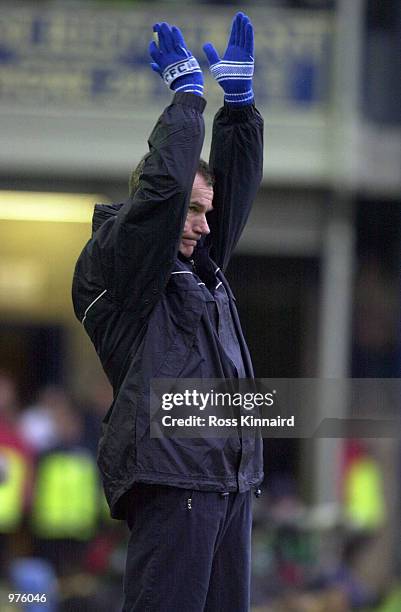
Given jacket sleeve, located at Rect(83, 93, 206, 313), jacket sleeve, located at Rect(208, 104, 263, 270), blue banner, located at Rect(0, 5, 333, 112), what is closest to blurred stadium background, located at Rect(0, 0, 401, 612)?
blue banner, located at Rect(0, 5, 333, 112)

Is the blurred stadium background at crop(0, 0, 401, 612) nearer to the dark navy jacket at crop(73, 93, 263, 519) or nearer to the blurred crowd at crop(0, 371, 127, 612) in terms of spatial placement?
the blurred crowd at crop(0, 371, 127, 612)

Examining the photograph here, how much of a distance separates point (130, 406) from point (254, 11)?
4.01 metres

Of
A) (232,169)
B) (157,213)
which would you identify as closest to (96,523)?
(232,169)

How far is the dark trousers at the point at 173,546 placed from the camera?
251 centimetres

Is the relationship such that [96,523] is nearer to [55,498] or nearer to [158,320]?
[55,498]

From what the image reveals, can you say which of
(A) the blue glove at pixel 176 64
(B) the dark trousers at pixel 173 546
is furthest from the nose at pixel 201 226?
(B) the dark trousers at pixel 173 546

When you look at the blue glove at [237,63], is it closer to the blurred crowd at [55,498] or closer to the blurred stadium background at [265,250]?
the blurred stadium background at [265,250]

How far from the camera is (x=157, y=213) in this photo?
2.48 metres

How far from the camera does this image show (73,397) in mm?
5625

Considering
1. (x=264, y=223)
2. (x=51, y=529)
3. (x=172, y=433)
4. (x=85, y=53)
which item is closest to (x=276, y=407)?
(x=172, y=433)

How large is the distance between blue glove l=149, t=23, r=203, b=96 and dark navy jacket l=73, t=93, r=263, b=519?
0.05 m

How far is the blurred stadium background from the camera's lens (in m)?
5.44

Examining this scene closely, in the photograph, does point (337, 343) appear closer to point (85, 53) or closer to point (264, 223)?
point (264, 223)

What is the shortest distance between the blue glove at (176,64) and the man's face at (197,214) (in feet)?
0.71
